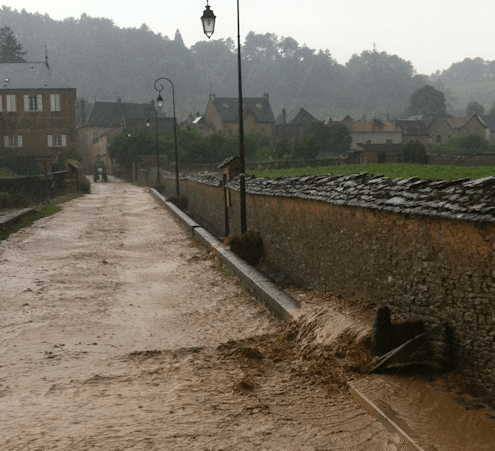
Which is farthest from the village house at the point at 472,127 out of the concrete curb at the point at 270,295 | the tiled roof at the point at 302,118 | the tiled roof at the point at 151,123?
the concrete curb at the point at 270,295

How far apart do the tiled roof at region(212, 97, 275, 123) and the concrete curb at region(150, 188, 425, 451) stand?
248 feet

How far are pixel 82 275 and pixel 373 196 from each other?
21.0ft

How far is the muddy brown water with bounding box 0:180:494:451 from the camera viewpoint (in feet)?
15.5

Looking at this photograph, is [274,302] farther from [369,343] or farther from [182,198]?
[182,198]

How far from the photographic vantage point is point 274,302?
28.3 feet

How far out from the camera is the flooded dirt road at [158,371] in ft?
15.4

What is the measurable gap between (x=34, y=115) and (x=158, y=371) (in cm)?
5752

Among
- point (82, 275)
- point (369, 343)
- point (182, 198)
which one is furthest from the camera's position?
point (182, 198)

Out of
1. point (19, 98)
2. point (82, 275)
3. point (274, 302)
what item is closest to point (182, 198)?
point (82, 275)

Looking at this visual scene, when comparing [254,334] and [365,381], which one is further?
[254,334]

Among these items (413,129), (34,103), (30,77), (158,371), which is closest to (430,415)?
(158,371)

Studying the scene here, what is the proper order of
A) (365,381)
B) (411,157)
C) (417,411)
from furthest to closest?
(411,157)
(365,381)
(417,411)

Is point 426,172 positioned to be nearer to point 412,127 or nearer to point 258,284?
point 258,284

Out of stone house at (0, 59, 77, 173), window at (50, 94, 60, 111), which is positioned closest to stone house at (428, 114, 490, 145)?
stone house at (0, 59, 77, 173)
